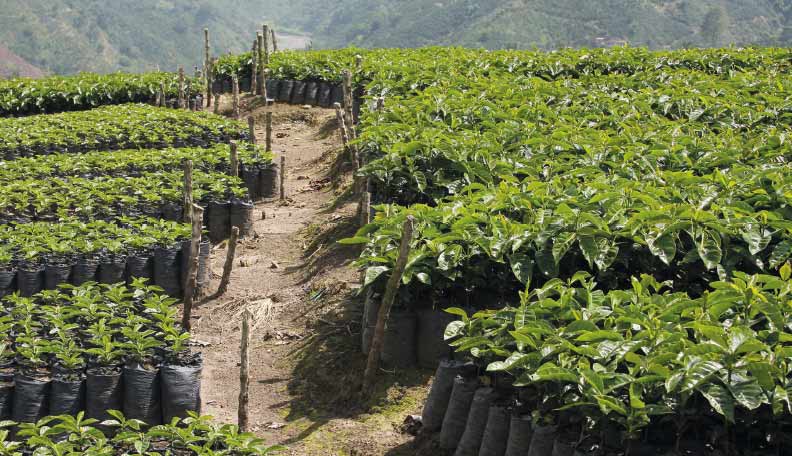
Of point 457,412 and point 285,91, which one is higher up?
point 285,91

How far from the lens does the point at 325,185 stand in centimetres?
1369

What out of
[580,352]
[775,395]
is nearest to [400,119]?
[580,352]

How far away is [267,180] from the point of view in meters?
13.4

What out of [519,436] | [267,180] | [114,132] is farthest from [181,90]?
[519,436]

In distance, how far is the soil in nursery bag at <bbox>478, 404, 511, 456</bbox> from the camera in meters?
5.20

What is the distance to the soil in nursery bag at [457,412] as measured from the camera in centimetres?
557

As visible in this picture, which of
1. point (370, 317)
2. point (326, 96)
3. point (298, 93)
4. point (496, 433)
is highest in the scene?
point (298, 93)

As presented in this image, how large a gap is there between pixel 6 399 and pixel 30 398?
0.22 meters

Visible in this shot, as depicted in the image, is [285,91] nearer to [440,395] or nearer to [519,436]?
[440,395]

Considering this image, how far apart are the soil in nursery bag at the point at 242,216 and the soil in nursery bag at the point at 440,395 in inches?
239

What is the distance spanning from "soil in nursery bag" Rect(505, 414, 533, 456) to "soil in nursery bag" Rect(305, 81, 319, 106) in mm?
14650

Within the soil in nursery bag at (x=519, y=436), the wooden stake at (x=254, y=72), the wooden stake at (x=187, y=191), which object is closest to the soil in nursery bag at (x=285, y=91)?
the wooden stake at (x=254, y=72)

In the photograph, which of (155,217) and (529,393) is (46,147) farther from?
(529,393)

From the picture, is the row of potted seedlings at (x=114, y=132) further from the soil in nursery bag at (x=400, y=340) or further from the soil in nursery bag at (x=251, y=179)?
the soil in nursery bag at (x=400, y=340)
